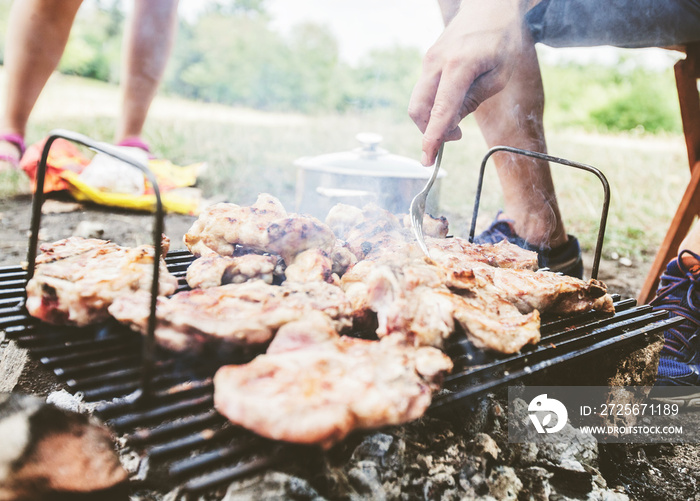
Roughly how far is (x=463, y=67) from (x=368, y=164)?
1.68 m

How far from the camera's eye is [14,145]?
13.8 ft

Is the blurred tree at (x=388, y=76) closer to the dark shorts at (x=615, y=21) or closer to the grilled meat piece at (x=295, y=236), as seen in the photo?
the dark shorts at (x=615, y=21)

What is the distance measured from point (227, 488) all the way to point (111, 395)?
400mm

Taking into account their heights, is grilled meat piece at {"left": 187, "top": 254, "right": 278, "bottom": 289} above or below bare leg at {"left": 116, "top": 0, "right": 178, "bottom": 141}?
below

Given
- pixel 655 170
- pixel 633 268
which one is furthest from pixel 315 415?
pixel 655 170

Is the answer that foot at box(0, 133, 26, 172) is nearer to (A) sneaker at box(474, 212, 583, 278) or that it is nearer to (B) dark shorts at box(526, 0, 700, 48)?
(A) sneaker at box(474, 212, 583, 278)

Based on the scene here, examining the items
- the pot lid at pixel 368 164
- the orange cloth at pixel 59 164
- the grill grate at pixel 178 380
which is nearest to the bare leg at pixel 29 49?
the orange cloth at pixel 59 164

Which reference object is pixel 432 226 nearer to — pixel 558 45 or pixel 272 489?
pixel 272 489

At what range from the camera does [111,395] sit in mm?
1223

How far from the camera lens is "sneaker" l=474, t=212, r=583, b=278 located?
312 cm

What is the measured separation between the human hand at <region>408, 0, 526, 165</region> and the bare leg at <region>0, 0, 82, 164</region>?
141 inches

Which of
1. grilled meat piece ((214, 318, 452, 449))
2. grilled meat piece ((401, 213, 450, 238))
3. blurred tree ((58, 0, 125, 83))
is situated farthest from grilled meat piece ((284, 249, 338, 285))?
blurred tree ((58, 0, 125, 83))

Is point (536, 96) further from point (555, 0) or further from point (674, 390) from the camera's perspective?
point (674, 390)

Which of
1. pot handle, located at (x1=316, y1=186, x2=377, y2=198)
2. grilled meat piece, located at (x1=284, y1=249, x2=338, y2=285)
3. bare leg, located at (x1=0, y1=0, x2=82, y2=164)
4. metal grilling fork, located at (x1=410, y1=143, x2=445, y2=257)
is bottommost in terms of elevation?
grilled meat piece, located at (x1=284, y1=249, x2=338, y2=285)
